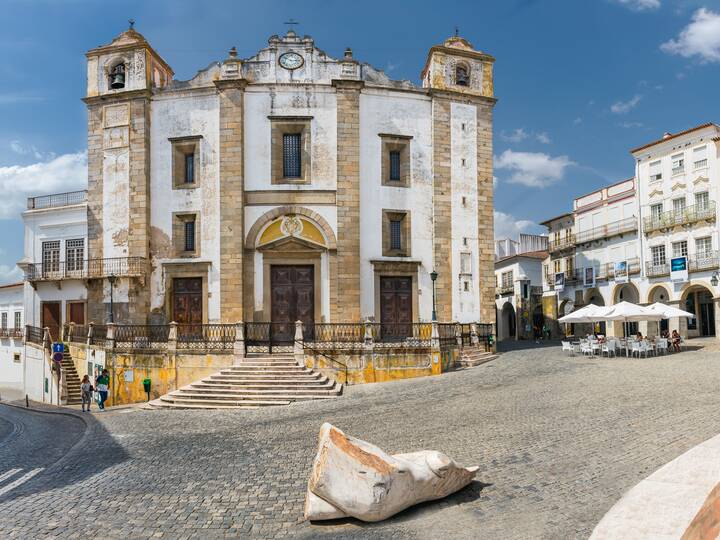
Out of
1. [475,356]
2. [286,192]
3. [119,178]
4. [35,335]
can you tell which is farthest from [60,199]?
[475,356]

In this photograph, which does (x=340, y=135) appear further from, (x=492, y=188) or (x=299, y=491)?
(x=299, y=491)

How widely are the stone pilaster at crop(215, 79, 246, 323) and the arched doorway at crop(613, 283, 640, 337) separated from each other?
24013 mm

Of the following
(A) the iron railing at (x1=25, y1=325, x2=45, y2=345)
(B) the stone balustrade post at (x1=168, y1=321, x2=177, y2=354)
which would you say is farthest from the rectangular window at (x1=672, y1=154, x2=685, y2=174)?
(A) the iron railing at (x1=25, y1=325, x2=45, y2=345)

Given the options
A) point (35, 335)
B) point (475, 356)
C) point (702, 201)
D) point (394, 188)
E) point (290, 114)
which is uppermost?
point (290, 114)

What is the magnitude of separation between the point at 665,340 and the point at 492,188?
9.93m

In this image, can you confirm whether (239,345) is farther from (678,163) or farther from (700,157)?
(678,163)

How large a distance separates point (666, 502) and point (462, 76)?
81.8 ft

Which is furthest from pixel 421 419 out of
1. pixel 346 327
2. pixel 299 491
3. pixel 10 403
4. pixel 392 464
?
pixel 10 403

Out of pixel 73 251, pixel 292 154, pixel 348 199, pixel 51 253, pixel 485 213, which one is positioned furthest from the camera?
pixel 51 253

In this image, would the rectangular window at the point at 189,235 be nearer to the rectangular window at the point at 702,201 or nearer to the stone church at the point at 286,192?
the stone church at the point at 286,192

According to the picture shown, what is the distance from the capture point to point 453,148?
27422mm

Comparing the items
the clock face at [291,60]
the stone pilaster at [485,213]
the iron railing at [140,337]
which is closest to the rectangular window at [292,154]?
the clock face at [291,60]

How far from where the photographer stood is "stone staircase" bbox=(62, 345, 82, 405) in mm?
25719

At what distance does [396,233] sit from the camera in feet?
89.3
